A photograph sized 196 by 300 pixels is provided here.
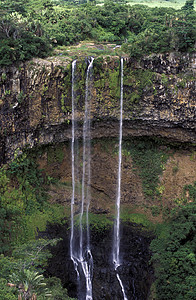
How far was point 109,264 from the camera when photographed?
18.0 m

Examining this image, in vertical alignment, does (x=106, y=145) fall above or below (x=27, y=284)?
above

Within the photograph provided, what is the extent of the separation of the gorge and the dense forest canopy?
2.60 ft

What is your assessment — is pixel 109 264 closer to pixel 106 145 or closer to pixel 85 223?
pixel 85 223

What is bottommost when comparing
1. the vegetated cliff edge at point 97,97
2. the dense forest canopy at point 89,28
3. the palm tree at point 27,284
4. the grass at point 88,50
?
the palm tree at point 27,284

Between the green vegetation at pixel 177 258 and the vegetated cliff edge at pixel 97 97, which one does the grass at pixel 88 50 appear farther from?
the green vegetation at pixel 177 258

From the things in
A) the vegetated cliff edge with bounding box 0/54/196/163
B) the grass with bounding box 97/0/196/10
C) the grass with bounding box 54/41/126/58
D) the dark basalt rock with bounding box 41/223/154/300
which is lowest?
the dark basalt rock with bounding box 41/223/154/300

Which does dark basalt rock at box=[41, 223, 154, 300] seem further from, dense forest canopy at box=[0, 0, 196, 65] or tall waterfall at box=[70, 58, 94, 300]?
dense forest canopy at box=[0, 0, 196, 65]

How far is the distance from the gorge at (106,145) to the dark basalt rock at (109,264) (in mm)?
56

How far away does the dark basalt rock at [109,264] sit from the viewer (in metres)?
16.4

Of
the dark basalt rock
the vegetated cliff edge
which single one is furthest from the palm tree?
the vegetated cliff edge

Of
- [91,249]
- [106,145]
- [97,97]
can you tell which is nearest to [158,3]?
[97,97]

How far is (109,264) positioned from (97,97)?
1034cm

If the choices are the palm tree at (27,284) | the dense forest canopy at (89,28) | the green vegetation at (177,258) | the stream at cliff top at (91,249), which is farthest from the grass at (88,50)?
the palm tree at (27,284)

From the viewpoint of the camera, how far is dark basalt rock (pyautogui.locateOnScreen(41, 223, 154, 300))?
16422 mm
